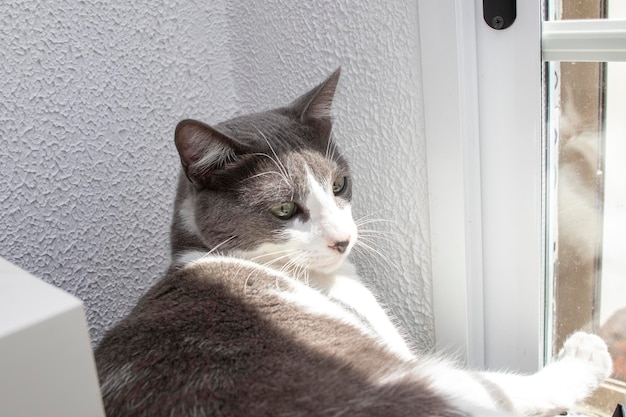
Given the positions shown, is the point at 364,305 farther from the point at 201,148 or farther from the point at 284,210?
the point at 201,148

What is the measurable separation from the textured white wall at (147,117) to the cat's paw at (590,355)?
295 mm

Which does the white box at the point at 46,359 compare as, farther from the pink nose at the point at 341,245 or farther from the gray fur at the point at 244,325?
the pink nose at the point at 341,245

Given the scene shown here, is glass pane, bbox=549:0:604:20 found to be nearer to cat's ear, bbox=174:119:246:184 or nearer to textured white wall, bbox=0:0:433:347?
textured white wall, bbox=0:0:433:347

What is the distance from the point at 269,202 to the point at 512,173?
480mm

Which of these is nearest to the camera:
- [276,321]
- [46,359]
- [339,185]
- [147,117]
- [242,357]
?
[46,359]

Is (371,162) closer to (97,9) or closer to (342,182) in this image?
(342,182)

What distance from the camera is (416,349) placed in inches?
52.7

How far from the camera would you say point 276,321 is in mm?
961

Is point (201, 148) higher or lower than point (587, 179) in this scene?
higher

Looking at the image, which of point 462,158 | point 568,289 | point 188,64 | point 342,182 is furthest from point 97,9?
point 568,289

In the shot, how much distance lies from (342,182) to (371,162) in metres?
0.19

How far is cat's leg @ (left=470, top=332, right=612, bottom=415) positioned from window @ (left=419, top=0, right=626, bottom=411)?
76 mm

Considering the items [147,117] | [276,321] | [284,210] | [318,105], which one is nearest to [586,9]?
[318,105]

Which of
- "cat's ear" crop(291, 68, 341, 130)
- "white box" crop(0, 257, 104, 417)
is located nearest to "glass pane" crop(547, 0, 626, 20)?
"cat's ear" crop(291, 68, 341, 130)
